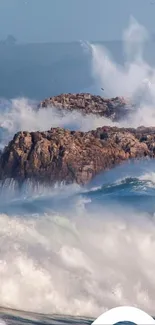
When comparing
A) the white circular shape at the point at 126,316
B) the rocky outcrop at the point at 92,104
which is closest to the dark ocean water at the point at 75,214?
the rocky outcrop at the point at 92,104

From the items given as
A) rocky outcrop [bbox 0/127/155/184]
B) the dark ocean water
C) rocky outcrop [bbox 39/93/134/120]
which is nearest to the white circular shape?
the dark ocean water

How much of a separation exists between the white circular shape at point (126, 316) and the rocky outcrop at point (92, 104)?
2931 millimetres

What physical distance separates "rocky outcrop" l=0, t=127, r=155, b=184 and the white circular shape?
8.41 feet

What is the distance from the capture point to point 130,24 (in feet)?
14.3

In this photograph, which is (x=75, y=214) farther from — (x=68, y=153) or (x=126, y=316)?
(x=126, y=316)

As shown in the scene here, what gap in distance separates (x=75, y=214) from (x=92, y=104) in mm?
908

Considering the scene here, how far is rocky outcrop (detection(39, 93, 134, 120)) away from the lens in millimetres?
4371

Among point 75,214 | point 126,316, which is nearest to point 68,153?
point 75,214

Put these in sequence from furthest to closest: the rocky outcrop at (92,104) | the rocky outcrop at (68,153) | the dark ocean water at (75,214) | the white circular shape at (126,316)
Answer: the rocky outcrop at (92,104)
the rocky outcrop at (68,153)
the dark ocean water at (75,214)
the white circular shape at (126,316)

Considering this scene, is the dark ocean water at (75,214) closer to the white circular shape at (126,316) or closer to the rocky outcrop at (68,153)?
the rocky outcrop at (68,153)

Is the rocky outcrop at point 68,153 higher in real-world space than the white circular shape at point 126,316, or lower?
higher

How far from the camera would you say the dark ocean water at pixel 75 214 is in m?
3.70

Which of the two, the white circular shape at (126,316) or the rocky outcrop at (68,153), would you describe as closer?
the white circular shape at (126,316)

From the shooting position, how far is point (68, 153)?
4094 mm
